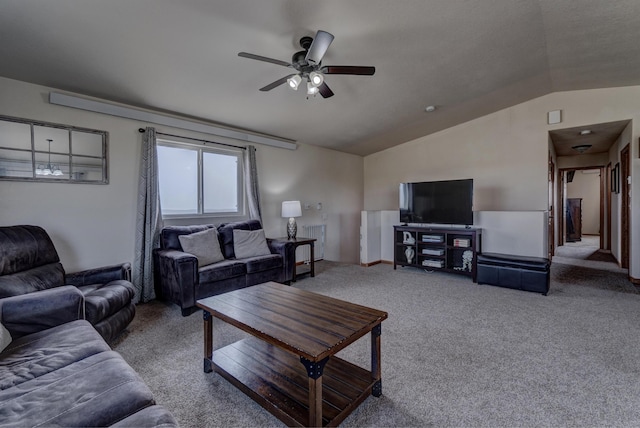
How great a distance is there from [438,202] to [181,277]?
12.8 ft

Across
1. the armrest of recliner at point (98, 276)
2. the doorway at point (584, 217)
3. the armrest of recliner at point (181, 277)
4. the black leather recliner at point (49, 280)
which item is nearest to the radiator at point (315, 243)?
the armrest of recliner at point (181, 277)

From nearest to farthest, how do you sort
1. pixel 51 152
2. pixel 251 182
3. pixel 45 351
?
1. pixel 45 351
2. pixel 51 152
3. pixel 251 182

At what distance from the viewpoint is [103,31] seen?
7.51 ft

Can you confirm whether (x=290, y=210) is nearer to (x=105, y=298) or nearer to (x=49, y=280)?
(x=105, y=298)

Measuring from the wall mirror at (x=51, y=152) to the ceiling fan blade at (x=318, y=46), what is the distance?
258cm

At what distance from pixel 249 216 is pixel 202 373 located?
115 inches

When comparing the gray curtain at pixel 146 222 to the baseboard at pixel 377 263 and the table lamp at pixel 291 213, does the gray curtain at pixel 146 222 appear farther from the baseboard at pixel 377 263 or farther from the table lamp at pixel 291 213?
the baseboard at pixel 377 263

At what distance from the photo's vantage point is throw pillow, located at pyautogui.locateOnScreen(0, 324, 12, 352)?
1.57 meters

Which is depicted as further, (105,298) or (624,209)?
(624,209)

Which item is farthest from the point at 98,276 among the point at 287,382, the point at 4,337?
the point at 287,382

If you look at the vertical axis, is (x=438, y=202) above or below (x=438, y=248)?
above

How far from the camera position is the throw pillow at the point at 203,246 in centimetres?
346

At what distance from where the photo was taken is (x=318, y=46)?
7.06 ft

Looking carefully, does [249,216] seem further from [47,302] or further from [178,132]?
[47,302]
